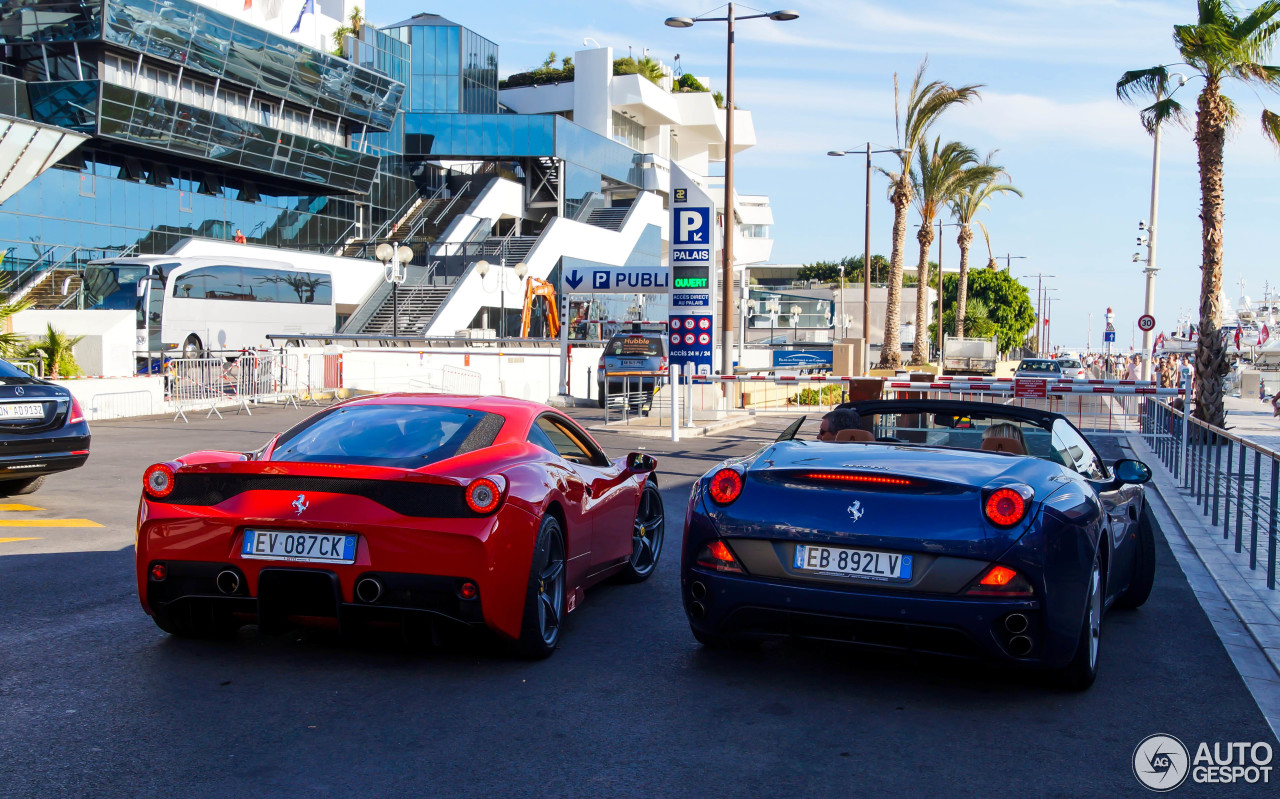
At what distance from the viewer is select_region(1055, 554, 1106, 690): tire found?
4930 mm

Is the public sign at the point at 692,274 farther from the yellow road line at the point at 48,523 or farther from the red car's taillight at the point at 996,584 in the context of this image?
the red car's taillight at the point at 996,584

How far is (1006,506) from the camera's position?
4.73m

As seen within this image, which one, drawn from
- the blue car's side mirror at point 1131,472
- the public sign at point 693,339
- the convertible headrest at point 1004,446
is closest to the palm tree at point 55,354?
the public sign at point 693,339

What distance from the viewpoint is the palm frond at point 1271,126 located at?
21047mm

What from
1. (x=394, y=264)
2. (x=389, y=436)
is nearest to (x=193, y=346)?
(x=394, y=264)

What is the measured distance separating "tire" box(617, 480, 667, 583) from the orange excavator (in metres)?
37.1

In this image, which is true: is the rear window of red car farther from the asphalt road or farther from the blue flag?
the blue flag

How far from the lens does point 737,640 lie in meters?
5.17

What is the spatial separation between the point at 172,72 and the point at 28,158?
866 inches

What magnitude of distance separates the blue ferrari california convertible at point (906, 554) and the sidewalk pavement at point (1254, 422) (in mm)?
14278

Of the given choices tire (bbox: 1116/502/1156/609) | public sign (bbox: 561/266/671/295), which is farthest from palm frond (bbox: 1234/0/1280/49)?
tire (bbox: 1116/502/1156/609)

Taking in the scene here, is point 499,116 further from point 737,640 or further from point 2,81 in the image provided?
point 737,640

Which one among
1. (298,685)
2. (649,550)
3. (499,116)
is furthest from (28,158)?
(499,116)

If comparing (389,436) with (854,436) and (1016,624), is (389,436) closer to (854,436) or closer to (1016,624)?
(854,436)
